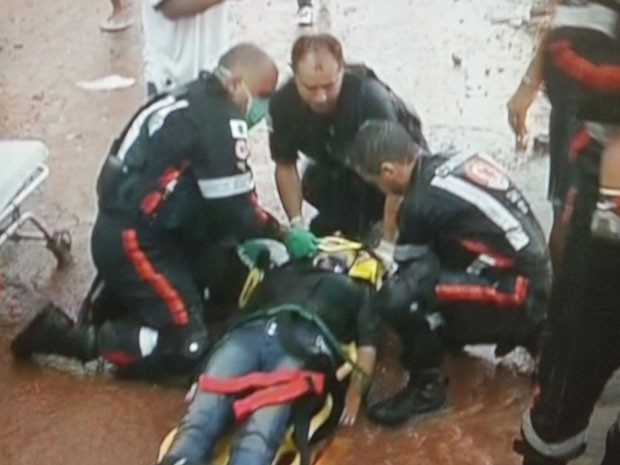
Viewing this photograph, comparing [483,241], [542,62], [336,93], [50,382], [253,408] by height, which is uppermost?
[542,62]

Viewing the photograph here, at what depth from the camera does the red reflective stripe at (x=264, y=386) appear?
61.4 inches

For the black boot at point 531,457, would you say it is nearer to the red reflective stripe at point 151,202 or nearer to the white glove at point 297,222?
the white glove at point 297,222

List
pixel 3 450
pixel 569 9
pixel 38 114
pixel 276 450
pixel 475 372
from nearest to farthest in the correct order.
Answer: pixel 569 9
pixel 276 450
pixel 3 450
pixel 475 372
pixel 38 114

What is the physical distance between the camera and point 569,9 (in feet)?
4.34

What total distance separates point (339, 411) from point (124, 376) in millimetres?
342

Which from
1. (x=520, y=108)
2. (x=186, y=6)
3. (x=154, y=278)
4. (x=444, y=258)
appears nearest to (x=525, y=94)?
(x=520, y=108)

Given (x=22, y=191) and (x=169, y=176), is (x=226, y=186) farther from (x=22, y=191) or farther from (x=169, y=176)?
(x=22, y=191)

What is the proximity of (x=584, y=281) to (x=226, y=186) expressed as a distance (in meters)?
0.58

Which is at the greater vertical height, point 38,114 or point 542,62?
point 542,62

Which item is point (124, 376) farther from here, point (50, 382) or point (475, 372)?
point (475, 372)

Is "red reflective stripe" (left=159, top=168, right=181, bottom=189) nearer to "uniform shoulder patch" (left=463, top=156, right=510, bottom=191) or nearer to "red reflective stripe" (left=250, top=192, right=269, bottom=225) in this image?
"red reflective stripe" (left=250, top=192, right=269, bottom=225)

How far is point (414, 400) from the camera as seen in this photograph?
1727mm

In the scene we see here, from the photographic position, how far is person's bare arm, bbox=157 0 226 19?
1720mm

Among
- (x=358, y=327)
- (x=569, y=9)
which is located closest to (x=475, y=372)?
(x=358, y=327)
